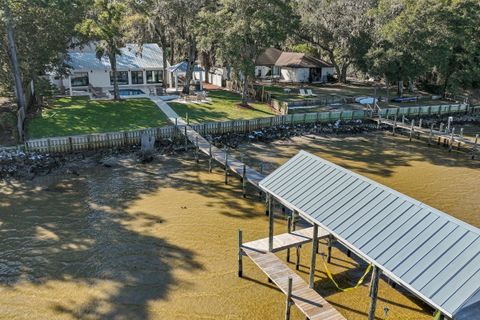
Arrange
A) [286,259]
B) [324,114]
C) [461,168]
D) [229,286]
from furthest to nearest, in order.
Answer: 1. [324,114]
2. [461,168]
3. [286,259]
4. [229,286]

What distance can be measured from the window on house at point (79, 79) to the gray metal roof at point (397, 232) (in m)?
37.3

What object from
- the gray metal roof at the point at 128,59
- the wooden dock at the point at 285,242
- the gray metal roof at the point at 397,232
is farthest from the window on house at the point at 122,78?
the gray metal roof at the point at 397,232

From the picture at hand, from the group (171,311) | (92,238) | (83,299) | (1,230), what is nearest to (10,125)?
(1,230)

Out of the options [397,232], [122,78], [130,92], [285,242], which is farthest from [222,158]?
[122,78]

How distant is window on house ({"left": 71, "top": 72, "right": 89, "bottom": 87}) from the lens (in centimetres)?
4483

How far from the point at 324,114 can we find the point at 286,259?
23.2 meters

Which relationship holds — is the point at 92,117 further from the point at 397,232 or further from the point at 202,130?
the point at 397,232

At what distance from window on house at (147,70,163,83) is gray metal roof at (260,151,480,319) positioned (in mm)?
37298

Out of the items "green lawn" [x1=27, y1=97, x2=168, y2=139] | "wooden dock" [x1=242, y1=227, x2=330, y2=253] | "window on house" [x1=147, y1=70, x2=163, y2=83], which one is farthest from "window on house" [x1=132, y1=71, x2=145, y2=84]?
"wooden dock" [x1=242, y1=227, x2=330, y2=253]

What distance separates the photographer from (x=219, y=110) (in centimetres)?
3831

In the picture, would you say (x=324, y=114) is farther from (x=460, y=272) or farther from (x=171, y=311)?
(x=460, y=272)

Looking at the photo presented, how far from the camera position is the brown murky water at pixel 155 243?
1406cm

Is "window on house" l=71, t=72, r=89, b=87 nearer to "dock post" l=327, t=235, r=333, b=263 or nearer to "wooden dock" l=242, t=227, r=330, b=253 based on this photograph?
"wooden dock" l=242, t=227, r=330, b=253

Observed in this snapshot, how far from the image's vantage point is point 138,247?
17.5 meters
